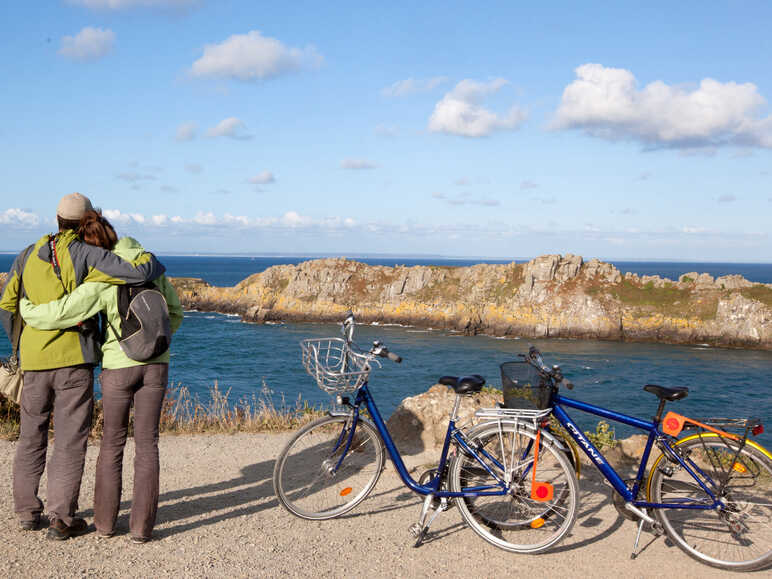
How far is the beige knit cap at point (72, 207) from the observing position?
4441mm

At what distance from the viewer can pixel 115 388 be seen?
4.31 meters

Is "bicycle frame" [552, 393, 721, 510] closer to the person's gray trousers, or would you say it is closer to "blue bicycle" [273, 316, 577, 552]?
"blue bicycle" [273, 316, 577, 552]

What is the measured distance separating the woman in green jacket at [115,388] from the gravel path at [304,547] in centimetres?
29

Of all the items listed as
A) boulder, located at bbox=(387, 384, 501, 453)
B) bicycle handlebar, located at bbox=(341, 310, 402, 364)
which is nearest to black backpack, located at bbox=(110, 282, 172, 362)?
bicycle handlebar, located at bbox=(341, 310, 402, 364)

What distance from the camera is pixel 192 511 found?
5.38 metres

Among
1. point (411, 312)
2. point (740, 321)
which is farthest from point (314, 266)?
point (740, 321)

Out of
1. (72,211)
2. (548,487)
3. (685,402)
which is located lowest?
(685,402)

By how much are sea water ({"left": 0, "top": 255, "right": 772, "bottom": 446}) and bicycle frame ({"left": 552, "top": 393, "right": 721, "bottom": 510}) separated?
49.0 feet

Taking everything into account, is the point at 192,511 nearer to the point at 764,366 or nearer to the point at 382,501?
the point at 382,501

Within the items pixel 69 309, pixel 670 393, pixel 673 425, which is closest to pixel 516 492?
pixel 673 425

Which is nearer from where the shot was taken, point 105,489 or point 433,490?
point 105,489

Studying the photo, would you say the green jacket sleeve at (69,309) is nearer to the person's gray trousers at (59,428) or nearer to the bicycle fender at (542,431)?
the person's gray trousers at (59,428)

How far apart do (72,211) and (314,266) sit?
54.5m

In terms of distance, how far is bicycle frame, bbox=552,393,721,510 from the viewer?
4.46 metres
